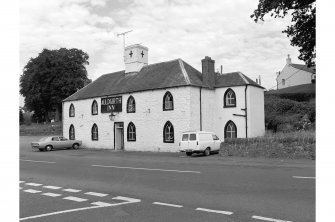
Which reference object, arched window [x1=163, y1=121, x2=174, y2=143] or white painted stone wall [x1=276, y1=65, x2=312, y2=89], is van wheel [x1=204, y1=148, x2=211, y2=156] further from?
white painted stone wall [x1=276, y1=65, x2=312, y2=89]

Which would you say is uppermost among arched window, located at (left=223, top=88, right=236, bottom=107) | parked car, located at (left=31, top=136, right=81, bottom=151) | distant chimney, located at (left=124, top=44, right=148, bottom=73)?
distant chimney, located at (left=124, top=44, right=148, bottom=73)

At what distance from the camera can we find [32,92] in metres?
62.1

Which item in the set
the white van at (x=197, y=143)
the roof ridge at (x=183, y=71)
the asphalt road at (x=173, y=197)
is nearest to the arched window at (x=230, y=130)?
the white van at (x=197, y=143)

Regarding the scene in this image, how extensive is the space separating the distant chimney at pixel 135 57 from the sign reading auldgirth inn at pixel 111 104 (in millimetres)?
3926

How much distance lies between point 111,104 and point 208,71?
10.6m

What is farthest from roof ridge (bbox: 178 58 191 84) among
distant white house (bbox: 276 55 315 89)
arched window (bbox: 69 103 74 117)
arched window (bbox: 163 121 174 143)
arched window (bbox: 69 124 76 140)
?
distant white house (bbox: 276 55 315 89)

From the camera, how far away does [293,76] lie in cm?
6644

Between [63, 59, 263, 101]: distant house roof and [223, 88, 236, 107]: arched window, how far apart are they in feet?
2.08

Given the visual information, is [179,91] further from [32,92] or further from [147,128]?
[32,92]

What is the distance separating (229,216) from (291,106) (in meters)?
35.2

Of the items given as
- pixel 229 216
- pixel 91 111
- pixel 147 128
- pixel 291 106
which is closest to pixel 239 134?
pixel 147 128

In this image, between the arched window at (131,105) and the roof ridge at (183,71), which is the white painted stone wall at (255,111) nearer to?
the roof ridge at (183,71)

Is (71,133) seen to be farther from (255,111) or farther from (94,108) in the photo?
(255,111)

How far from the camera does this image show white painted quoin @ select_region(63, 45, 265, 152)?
30.2 metres
